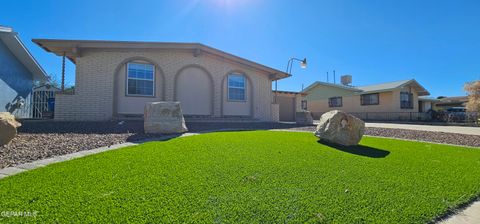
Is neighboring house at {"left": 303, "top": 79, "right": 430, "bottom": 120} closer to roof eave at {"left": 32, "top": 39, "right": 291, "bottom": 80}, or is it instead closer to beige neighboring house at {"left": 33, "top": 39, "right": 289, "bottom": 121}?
beige neighboring house at {"left": 33, "top": 39, "right": 289, "bottom": 121}

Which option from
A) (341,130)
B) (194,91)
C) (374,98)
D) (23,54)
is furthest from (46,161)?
(374,98)

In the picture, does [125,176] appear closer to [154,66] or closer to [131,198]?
[131,198]

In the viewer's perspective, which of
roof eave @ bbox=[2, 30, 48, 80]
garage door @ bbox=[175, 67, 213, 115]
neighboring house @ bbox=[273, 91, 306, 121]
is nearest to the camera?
roof eave @ bbox=[2, 30, 48, 80]

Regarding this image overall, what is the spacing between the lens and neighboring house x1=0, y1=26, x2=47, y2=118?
965 centimetres

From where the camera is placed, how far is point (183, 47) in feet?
34.4

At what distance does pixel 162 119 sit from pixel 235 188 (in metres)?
4.86

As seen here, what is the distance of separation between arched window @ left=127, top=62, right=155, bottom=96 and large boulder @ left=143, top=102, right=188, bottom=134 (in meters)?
3.93

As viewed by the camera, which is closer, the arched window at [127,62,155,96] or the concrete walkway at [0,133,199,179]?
the concrete walkway at [0,133,199,179]

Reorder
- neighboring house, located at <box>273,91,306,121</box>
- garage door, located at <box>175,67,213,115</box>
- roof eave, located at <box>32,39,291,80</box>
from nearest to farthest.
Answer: roof eave, located at <box>32,39,291,80</box> → garage door, located at <box>175,67,213,115</box> → neighboring house, located at <box>273,91,306,121</box>

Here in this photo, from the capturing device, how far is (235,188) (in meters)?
2.65

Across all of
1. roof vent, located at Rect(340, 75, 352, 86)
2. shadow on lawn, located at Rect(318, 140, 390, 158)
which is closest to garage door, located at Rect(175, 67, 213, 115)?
shadow on lawn, located at Rect(318, 140, 390, 158)

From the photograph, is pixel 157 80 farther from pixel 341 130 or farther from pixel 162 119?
pixel 341 130

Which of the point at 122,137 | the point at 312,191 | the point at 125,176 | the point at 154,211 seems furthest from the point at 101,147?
the point at 312,191

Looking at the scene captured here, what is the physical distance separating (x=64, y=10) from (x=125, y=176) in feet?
32.3
